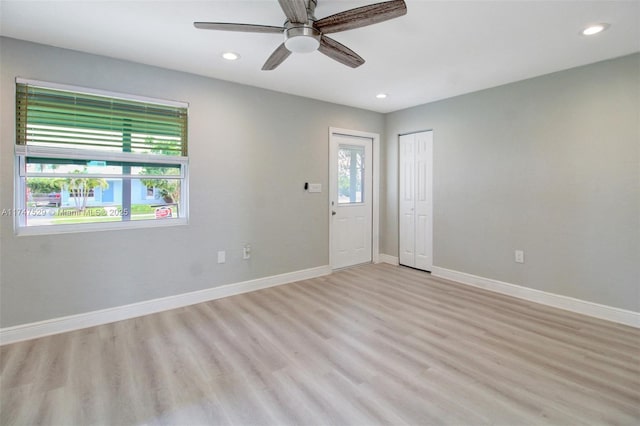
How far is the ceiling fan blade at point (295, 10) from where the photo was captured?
1709 mm

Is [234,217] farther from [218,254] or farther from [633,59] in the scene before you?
[633,59]

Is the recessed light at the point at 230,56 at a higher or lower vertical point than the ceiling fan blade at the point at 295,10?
higher

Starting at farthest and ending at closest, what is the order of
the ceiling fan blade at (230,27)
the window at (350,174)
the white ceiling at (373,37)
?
the window at (350,174), the white ceiling at (373,37), the ceiling fan blade at (230,27)

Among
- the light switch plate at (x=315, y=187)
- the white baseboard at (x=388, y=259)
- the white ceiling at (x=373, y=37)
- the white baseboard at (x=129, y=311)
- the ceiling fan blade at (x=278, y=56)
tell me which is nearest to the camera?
the white ceiling at (x=373, y=37)

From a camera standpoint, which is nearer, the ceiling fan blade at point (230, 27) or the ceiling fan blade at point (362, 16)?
the ceiling fan blade at point (362, 16)

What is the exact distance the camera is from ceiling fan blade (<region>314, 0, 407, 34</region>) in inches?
68.3

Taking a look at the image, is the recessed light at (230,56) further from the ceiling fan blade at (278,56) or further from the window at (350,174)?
the window at (350,174)

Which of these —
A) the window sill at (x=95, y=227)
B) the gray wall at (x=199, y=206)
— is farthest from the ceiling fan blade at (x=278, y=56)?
the window sill at (x=95, y=227)

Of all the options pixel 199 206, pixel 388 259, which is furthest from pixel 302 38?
pixel 388 259

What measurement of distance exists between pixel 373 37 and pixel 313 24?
31.4 inches

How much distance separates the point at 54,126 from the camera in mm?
2729

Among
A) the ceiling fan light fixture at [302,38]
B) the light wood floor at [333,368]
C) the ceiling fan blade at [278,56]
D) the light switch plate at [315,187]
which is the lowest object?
the light wood floor at [333,368]

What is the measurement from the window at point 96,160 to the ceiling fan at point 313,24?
1.62 metres

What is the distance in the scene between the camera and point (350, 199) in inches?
196
